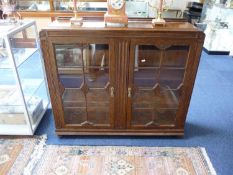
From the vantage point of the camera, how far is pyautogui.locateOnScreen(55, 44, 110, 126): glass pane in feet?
4.92

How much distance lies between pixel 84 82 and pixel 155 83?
0.60 metres

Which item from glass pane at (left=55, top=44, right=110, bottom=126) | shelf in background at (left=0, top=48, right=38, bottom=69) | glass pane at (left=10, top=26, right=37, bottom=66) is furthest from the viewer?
glass pane at (left=10, top=26, right=37, bottom=66)

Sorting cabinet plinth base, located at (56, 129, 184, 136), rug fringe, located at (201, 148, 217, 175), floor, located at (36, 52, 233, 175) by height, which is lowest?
rug fringe, located at (201, 148, 217, 175)

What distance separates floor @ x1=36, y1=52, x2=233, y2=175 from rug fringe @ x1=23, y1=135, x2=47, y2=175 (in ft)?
0.20

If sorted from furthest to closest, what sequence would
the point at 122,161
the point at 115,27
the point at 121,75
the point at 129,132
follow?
the point at 129,132
the point at 122,161
the point at 121,75
the point at 115,27

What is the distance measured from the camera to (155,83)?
1.64m

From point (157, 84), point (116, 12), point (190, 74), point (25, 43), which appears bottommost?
point (157, 84)

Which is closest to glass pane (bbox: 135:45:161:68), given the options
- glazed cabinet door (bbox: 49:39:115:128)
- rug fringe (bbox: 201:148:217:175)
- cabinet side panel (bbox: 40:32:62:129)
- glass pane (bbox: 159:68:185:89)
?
glass pane (bbox: 159:68:185:89)

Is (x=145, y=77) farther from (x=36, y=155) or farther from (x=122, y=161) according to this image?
(x=36, y=155)

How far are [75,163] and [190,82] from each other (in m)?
1.18

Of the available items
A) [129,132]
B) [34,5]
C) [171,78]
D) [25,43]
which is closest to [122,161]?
[129,132]

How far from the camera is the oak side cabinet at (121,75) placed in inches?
55.9

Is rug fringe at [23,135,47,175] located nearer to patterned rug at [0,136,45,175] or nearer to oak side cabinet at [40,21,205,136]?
patterned rug at [0,136,45,175]

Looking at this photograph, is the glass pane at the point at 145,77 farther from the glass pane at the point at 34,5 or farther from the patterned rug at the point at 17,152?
the glass pane at the point at 34,5
